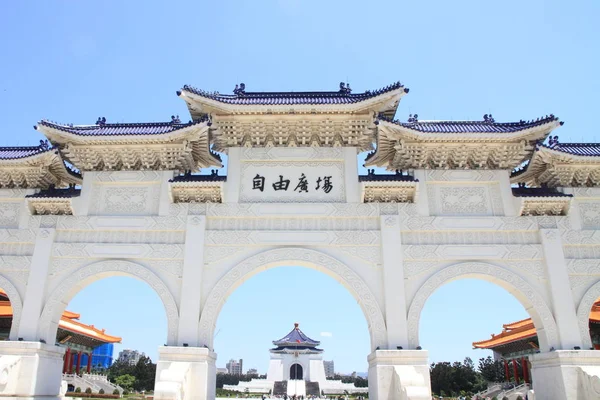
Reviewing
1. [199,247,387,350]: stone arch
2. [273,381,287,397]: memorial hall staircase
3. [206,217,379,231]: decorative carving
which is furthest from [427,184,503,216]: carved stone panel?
[273,381,287,397]: memorial hall staircase

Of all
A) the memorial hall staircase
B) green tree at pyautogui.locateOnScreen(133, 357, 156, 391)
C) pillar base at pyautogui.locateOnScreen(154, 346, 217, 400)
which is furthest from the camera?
the memorial hall staircase

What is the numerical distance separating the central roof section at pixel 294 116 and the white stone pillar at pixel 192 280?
2079mm

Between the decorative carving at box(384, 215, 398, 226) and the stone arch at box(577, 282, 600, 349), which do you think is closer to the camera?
the stone arch at box(577, 282, 600, 349)

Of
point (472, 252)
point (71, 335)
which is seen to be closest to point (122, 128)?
point (472, 252)

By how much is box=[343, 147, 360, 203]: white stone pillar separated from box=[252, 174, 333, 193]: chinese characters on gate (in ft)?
1.29

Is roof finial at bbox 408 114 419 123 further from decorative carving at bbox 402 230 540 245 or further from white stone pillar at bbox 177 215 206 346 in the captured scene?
white stone pillar at bbox 177 215 206 346

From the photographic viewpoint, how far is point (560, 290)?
31.9 ft

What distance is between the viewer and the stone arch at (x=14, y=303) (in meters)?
9.72

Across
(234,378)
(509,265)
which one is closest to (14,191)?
(509,265)

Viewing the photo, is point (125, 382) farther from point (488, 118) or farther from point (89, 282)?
point (488, 118)

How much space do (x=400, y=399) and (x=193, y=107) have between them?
7351 millimetres

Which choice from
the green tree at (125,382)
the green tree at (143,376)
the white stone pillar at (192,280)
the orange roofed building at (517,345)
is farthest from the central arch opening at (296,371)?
the white stone pillar at (192,280)

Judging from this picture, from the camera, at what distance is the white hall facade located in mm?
9531

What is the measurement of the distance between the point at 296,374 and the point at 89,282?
31.4 metres
